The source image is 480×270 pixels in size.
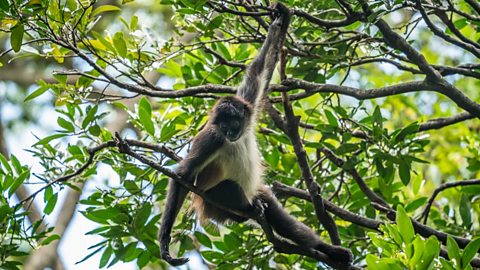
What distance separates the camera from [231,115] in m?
5.27

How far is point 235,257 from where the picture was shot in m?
5.55

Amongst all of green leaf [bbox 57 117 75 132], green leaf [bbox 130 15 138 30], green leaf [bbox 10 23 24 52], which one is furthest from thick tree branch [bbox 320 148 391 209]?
green leaf [bbox 10 23 24 52]

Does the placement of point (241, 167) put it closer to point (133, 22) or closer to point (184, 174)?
point (184, 174)

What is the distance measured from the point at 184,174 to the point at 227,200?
56 centimetres

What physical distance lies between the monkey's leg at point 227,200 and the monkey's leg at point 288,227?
0.15 meters

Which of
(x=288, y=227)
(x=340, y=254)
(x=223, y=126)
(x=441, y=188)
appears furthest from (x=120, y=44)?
(x=441, y=188)

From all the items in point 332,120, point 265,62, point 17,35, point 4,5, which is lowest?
point 17,35

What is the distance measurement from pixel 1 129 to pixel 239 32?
643 cm

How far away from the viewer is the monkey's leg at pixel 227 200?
17.9 ft

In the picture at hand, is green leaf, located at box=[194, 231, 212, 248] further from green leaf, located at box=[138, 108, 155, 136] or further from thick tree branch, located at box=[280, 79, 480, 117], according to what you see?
thick tree branch, located at box=[280, 79, 480, 117]

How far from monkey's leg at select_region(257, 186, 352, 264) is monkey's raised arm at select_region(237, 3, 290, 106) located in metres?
0.72

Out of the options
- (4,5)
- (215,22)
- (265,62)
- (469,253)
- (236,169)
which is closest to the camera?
(469,253)

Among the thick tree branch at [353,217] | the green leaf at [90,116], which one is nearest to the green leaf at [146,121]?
the green leaf at [90,116]

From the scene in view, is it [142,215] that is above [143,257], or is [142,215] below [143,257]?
above
